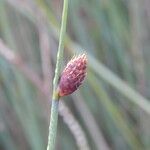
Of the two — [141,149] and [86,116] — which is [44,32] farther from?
→ [141,149]

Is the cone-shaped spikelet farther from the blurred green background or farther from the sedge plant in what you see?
the blurred green background

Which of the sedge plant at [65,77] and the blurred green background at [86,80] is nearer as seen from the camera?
the sedge plant at [65,77]

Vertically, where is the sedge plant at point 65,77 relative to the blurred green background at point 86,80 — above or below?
below

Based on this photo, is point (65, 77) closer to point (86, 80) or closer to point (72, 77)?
point (72, 77)

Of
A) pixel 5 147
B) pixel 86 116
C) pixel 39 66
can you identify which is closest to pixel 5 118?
pixel 5 147

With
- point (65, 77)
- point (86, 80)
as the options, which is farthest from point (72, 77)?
point (86, 80)

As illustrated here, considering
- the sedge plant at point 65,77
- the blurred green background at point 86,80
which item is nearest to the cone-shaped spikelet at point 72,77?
the sedge plant at point 65,77

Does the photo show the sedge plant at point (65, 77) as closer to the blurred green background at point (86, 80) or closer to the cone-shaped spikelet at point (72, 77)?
the cone-shaped spikelet at point (72, 77)
